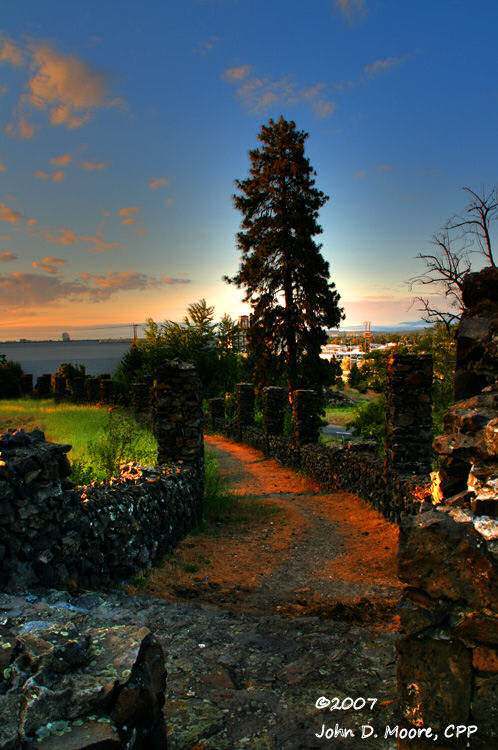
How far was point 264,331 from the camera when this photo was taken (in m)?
23.6

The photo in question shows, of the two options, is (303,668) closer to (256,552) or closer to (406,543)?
(406,543)

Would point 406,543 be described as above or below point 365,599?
above

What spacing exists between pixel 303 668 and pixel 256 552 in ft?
12.6

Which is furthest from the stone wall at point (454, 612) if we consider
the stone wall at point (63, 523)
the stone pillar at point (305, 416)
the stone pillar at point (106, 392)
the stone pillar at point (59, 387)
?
the stone pillar at point (59, 387)

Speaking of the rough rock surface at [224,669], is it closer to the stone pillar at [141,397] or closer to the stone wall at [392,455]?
the stone wall at [392,455]

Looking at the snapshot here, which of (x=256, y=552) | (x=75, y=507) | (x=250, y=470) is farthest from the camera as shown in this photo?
(x=250, y=470)

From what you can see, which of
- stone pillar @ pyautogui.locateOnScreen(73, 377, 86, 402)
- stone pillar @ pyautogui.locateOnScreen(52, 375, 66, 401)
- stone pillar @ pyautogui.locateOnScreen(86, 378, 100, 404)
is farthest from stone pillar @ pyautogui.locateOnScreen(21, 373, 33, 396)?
stone pillar @ pyautogui.locateOnScreen(86, 378, 100, 404)

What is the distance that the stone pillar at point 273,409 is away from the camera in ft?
57.4

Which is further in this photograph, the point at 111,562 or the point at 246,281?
the point at 246,281

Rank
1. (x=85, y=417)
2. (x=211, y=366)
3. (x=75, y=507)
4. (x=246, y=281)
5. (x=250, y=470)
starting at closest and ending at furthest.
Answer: (x=75, y=507), (x=250, y=470), (x=85, y=417), (x=246, y=281), (x=211, y=366)

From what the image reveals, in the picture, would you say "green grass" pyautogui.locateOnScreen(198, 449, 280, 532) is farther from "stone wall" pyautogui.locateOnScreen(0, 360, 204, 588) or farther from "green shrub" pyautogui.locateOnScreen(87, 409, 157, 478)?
"green shrub" pyautogui.locateOnScreen(87, 409, 157, 478)

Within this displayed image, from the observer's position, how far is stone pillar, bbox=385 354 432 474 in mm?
9148

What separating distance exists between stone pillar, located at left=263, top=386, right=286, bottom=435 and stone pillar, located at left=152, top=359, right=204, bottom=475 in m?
8.53

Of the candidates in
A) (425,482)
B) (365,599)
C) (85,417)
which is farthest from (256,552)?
(85,417)
